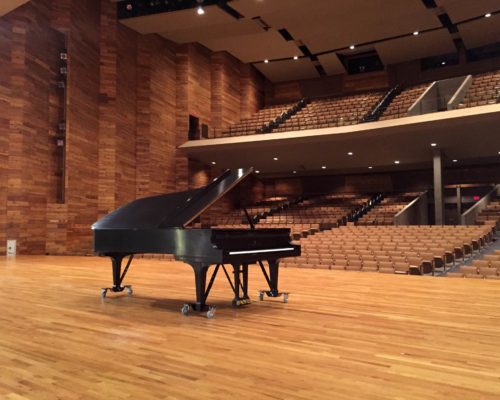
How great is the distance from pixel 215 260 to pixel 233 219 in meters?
10.7

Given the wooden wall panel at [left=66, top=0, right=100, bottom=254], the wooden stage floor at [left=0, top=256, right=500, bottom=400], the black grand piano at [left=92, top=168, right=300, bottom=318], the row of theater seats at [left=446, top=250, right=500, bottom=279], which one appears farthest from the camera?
the wooden wall panel at [left=66, top=0, right=100, bottom=254]

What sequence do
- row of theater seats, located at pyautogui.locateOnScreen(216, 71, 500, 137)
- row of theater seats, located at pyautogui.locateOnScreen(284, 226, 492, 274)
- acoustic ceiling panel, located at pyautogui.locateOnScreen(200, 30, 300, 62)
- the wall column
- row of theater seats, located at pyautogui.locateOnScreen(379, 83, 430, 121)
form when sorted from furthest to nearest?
acoustic ceiling panel, located at pyautogui.locateOnScreen(200, 30, 300, 62) → the wall column → row of theater seats, located at pyautogui.locateOnScreen(379, 83, 430, 121) → row of theater seats, located at pyautogui.locateOnScreen(216, 71, 500, 137) → row of theater seats, located at pyautogui.locateOnScreen(284, 226, 492, 274)

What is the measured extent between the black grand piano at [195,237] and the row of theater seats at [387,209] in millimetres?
9139

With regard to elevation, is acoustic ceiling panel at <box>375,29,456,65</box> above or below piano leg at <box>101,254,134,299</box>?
above

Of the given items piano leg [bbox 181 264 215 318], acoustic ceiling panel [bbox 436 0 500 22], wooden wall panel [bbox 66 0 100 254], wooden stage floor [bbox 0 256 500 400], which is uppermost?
acoustic ceiling panel [bbox 436 0 500 22]

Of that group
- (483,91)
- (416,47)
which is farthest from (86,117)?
(416,47)

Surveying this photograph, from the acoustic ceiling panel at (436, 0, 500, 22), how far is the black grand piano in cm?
1070

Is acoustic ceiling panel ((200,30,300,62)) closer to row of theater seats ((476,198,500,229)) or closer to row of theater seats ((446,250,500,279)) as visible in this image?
row of theater seats ((476,198,500,229))

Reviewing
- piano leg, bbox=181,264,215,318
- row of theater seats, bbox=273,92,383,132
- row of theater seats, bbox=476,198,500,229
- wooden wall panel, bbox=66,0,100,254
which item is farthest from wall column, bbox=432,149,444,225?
piano leg, bbox=181,264,215,318

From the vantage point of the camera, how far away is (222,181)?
334 centimetres

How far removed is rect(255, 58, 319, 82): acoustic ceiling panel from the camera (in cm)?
1579

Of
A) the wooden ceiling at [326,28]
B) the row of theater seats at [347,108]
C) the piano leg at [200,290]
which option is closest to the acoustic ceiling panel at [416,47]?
the wooden ceiling at [326,28]

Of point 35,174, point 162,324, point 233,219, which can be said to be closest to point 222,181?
point 162,324

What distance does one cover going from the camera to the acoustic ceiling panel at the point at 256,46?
1349cm
